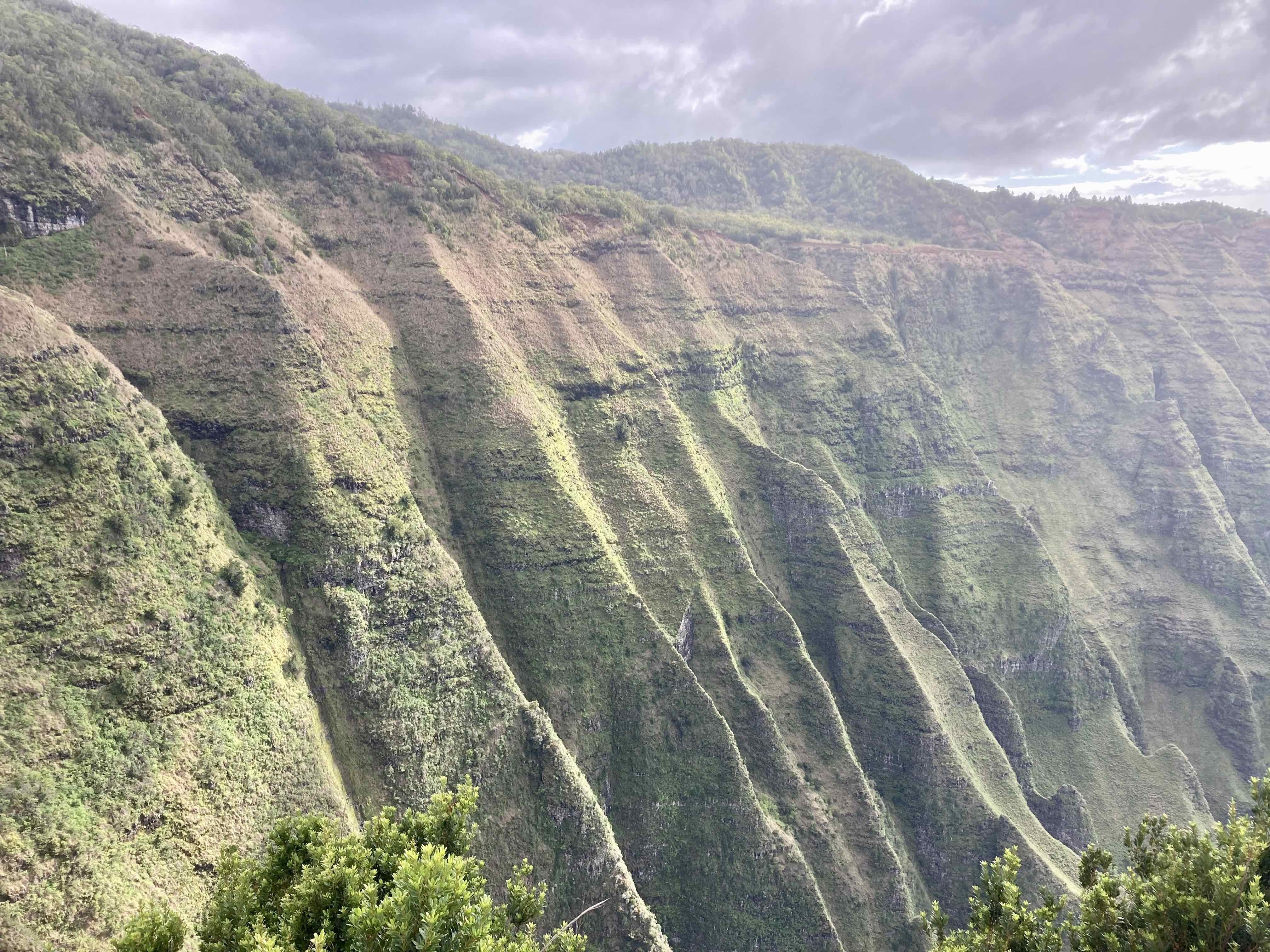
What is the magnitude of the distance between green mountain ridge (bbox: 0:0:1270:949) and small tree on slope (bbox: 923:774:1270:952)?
122 ft

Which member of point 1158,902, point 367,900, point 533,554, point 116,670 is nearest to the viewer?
point 367,900

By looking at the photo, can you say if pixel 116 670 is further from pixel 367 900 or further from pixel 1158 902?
pixel 1158 902

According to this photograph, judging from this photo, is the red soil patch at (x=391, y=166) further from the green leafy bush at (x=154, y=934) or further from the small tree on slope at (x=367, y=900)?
the green leafy bush at (x=154, y=934)

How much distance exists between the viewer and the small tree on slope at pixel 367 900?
1811 centimetres

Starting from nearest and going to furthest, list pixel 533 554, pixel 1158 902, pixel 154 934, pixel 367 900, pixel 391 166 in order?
1. pixel 367 900
2. pixel 154 934
3. pixel 1158 902
4. pixel 533 554
5. pixel 391 166

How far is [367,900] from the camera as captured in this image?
18.5 meters

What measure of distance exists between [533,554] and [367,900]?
47.9 metres

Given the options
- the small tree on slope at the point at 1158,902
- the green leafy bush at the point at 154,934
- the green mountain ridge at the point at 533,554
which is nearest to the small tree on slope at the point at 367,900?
the green leafy bush at the point at 154,934

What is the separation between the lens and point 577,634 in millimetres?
65188

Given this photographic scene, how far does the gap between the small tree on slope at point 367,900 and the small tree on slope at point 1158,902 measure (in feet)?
44.7

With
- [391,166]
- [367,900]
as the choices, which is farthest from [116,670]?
[391,166]

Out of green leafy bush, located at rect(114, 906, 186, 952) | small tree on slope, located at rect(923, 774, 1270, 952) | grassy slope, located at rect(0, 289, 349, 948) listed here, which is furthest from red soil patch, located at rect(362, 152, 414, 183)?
small tree on slope, located at rect(923, 774, 1270, 952)

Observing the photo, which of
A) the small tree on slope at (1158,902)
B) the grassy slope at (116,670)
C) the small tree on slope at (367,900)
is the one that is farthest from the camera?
the grassy slope at (116,670)

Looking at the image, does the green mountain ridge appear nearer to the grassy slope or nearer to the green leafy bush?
the grassy slope
